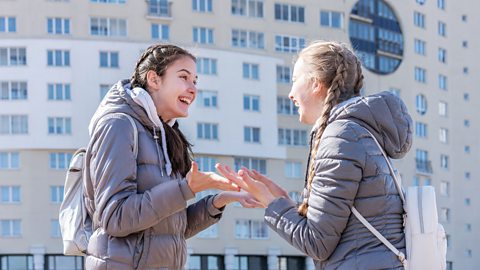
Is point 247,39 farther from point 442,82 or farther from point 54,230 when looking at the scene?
point 442,82

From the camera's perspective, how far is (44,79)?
58.1 meters

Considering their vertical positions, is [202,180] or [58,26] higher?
[58,26]

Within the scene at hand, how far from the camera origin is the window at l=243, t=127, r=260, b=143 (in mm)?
62000

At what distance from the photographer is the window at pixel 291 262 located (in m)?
65.6

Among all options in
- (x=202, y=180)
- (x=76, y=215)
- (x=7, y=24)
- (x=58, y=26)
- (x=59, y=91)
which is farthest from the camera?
(x=58, y=26)

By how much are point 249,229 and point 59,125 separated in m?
14.5

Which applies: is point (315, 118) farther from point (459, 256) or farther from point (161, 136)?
point (459, 256)

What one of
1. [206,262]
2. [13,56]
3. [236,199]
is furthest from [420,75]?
[236,199]

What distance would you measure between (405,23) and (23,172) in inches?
1269

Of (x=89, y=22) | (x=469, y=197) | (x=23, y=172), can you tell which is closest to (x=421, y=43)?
(x=469, y=197)

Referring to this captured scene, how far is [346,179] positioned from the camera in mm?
5363

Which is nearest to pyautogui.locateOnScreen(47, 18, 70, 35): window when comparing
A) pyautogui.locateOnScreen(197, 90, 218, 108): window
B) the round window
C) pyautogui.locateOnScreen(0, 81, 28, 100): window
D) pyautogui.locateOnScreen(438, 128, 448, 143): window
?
pyautogui.locateOnScreen(0, 81, 28, 100): window

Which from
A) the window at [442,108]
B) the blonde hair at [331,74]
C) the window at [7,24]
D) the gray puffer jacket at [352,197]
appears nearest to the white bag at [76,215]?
the blonde hair at [331,74]

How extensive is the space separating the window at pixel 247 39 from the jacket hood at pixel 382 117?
57.9 m
